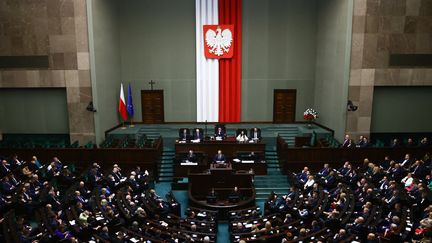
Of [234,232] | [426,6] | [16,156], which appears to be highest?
[426,6]

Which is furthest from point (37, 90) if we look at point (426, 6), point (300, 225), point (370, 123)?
point (426, 6)

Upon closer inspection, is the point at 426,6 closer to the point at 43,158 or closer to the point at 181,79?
the point at 181,79

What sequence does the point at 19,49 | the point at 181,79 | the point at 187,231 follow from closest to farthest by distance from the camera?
the point at 187,231, the point at 19,49, the point at 181,79

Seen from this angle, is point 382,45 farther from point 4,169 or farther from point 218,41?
point 4,169

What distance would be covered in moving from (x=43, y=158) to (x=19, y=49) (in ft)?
19.9

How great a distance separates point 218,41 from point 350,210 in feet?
41.9

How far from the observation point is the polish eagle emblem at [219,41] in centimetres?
1972

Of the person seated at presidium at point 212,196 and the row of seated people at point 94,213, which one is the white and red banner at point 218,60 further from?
the row of seated people at point 94,213

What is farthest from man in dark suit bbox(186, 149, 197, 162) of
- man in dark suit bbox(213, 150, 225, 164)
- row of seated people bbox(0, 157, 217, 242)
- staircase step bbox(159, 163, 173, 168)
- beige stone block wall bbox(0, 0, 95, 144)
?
beige stone block wall bbox(0, 0, 95, 144)

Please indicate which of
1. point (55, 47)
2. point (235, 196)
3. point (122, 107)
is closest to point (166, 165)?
point (235, 196)

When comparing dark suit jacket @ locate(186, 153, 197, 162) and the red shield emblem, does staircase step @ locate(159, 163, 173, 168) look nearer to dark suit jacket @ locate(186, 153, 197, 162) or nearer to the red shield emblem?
dark suit jacket @ locate(186, 153, 197, 162)

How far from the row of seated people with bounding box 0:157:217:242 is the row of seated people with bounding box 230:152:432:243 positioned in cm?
165

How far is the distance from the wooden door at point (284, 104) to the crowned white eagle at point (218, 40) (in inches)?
160

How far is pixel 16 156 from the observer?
1384 centimetres
